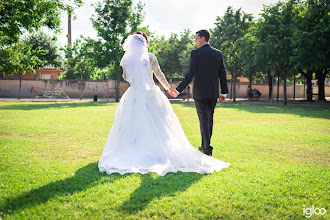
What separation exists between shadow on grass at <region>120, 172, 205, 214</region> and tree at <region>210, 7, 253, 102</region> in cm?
3221

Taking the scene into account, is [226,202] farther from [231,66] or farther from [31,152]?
[231,66]

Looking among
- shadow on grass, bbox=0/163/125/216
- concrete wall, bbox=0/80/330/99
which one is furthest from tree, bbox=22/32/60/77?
shadow on grass, bbox=0/163/125/216

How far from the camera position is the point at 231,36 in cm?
3781

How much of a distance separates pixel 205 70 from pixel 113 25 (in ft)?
95.1

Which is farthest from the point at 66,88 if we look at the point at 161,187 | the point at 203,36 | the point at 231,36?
the point at 161,187

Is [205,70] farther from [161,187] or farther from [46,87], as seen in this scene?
[46,87]

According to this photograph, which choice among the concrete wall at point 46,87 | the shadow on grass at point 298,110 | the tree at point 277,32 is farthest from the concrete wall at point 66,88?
the shadow on grass at point 298,110

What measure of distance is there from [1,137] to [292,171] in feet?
25.5

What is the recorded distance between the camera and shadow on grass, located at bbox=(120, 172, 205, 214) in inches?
137

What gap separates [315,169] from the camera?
17.5 feet

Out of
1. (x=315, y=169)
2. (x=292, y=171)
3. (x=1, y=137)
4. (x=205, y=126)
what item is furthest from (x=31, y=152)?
(x=315, y=169)

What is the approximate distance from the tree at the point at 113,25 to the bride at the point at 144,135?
1088 inches

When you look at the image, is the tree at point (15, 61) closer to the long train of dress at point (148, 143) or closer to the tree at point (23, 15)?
the tree at point (23, 15)

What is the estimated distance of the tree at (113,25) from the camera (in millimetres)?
32562
